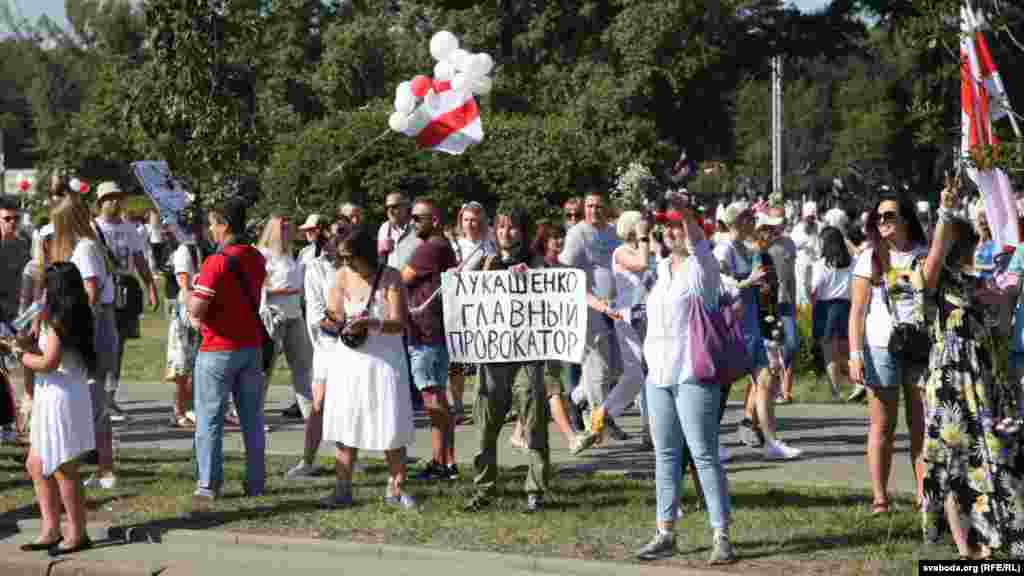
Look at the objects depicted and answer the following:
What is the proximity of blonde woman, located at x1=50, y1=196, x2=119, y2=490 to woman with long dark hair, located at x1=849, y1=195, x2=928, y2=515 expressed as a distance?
4516mm

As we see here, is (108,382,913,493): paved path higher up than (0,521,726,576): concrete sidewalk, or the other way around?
(108,382,913,493): paved path

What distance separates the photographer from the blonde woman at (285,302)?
40.5ft

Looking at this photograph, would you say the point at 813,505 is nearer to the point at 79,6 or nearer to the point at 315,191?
the point at 315,191

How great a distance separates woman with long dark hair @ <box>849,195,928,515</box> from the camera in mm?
8281

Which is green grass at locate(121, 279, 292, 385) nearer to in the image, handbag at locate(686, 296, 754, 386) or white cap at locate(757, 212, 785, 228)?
white cap at locate(757, 212, 785, 228)

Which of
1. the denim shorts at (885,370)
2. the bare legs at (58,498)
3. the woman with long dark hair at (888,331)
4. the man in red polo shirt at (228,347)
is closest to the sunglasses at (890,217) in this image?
the woman with long dark hair at (888,331)

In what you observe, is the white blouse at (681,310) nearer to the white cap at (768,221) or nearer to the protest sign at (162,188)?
the white cap at (768,221)

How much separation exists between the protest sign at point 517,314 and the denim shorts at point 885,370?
→ 1.85m

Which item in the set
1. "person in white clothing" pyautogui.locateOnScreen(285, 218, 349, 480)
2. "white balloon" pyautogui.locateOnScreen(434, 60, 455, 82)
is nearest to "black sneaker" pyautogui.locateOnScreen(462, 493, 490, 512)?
"person in white clothing" pyautogui.locateOnScreen(285, 218, 349, 480)

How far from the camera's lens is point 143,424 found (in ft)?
45.3

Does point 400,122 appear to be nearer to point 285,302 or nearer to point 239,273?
point 285,302

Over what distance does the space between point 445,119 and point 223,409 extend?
6.13 m

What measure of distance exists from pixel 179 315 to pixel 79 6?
86.5 meters

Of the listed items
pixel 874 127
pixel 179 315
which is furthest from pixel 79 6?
pixel 179 315
